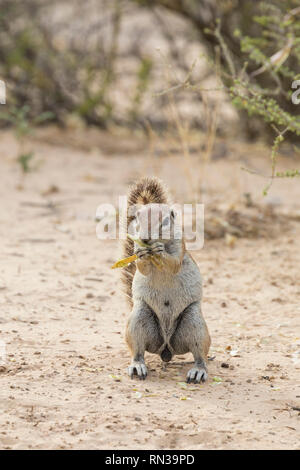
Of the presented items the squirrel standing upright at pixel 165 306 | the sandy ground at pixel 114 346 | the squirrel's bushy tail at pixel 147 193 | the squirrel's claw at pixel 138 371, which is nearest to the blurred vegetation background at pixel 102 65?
the sandy ground at pixel 114 346

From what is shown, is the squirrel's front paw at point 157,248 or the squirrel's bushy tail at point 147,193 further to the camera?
the squirrel's bushy tail at point 147,193

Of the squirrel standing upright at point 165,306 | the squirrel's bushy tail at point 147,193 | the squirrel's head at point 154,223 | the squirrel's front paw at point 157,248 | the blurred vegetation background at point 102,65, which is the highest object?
the blurred vegetation background at point 102,65

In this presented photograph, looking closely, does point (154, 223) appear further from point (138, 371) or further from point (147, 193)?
point (138, 371)

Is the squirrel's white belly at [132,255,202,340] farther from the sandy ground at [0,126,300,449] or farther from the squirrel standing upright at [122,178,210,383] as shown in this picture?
the sandy ground at [0,126,300,449]

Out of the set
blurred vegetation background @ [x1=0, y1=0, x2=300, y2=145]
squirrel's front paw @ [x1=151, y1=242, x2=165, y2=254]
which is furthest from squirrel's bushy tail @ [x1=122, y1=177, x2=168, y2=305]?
blurred vegetation background @ [x1=0, y1=0, x2=300, y2=145]

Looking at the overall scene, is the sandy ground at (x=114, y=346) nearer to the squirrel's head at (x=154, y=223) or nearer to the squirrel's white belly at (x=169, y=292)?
the squirrel's white belly at (x=169, y=292)

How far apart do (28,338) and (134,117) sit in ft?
25.4

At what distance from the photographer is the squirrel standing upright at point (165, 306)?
413 cm

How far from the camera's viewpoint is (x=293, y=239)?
7.20 m

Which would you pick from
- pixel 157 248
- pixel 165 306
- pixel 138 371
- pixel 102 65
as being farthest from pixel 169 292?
pixel 102 65

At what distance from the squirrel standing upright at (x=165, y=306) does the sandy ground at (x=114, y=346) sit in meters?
0.14

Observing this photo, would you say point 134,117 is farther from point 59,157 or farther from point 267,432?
point 267,432

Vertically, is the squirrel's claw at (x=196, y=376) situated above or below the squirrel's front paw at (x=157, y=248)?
below
